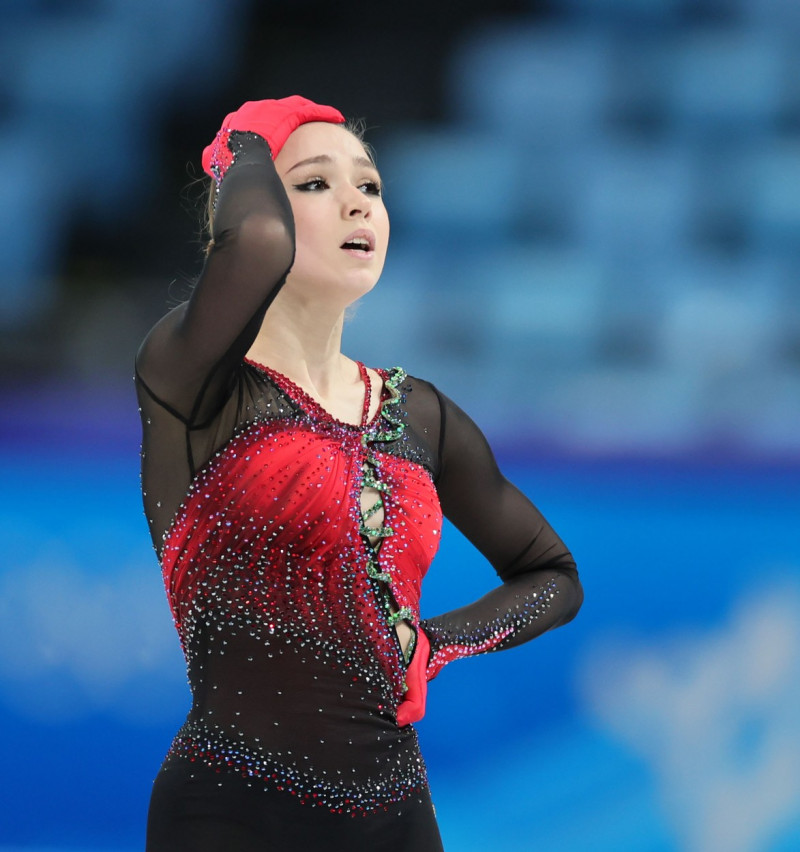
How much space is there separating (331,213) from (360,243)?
0.16ft

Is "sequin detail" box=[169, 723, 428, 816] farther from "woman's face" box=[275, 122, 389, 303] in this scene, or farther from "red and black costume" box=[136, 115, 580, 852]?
"woman's face" box=[275, 122, 389, 303]

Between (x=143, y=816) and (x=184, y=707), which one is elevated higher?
(x=184, y=707)

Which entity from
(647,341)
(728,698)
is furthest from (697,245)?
(728,698)

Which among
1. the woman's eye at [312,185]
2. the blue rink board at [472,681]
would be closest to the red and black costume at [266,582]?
the woman's eye at [312,185]

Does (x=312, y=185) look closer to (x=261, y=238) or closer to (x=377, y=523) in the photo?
(x=261, y=238)

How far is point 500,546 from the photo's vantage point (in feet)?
5.28

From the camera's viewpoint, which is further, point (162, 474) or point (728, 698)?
point (728, 698)

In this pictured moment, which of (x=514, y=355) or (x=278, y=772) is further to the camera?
(x=514, y=355)

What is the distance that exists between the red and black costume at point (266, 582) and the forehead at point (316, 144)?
0.13m

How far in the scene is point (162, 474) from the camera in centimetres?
126

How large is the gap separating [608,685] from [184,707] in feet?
3.25

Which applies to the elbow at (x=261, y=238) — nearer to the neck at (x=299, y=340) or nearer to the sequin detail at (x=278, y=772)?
the neck at (x=299, y=340)

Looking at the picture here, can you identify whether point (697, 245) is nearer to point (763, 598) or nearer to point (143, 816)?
point (763, 598)

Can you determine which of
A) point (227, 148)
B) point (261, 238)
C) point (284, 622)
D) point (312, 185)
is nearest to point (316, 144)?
point (312, 185)
